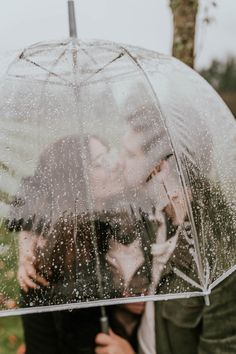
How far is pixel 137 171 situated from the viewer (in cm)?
228

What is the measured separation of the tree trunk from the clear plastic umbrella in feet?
6.26

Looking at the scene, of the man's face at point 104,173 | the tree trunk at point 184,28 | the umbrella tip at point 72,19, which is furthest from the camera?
the tree trunk at point 184,28

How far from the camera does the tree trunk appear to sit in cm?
415

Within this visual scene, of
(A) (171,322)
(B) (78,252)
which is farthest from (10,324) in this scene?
(B) (78,252)

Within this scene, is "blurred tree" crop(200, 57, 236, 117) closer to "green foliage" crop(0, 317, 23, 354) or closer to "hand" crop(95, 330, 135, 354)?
"green foliage" crop(0, 317, 23, 354)

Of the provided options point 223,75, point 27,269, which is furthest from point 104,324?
point 223,75

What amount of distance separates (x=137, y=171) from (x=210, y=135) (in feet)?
1.22

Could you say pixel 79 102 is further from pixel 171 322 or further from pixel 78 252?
pixel 171 322

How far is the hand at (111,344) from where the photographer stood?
271 centimetres

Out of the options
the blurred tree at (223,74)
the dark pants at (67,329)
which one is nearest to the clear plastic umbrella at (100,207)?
the dark pants at (67,329)

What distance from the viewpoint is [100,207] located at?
2262 mm

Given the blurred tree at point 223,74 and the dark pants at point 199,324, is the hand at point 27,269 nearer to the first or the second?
the dark pants at point 199,324

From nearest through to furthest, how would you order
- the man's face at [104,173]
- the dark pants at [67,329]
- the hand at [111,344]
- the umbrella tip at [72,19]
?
the man's face at [104,173], the umbrella tip at [72,19], the hand at [111,344], the dark pants at [67,329]

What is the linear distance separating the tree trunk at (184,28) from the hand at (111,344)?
7.03 ft
